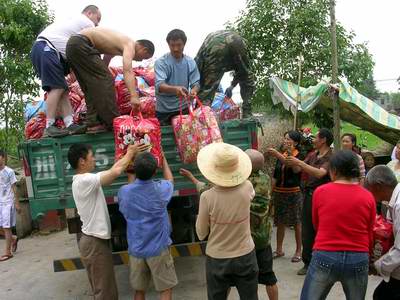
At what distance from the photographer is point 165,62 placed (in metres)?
4.03

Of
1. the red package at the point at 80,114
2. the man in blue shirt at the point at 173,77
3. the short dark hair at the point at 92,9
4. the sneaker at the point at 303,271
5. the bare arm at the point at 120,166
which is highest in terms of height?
the short dark hair at the point at 92,9

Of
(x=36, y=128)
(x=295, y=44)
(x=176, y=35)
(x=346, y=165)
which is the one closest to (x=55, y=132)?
(x=36, y=128)

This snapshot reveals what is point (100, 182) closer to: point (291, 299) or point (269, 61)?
point (291, 299)

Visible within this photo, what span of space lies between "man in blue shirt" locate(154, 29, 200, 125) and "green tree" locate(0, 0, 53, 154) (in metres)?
5.15

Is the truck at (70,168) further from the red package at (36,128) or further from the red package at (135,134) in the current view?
the red package at (36,128)

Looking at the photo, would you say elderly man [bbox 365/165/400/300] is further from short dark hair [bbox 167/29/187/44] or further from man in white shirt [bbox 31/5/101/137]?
man in white shirt [bbox 31/5/101/137]

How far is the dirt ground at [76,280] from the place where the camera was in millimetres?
4270

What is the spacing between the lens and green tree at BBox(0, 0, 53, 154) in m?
8.12

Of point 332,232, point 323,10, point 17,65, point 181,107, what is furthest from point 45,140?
point 323,10

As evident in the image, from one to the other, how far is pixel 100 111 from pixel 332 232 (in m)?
2.16

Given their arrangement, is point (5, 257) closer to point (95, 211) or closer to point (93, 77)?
point (95, 211)

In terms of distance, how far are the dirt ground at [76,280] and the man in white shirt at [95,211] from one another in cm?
102

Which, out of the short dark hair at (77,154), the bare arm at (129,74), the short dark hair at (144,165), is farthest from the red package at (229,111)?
the short dark hair at (77,154)

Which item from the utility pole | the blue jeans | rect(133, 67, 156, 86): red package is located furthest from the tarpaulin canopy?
the blue jeans
